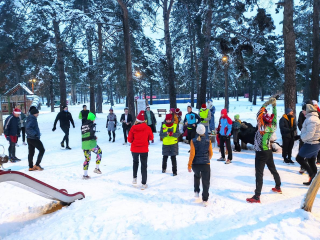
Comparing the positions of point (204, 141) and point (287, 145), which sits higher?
point (204, 141)

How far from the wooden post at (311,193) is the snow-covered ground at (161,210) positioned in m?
0.14

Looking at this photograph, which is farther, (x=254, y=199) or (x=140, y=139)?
(x=140, y=139)

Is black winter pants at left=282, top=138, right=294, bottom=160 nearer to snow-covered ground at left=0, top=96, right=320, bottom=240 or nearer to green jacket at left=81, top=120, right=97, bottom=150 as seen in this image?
snow-covered ground at left=0, top=96, right=320, bottom=240

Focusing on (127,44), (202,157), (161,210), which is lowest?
(161,210)

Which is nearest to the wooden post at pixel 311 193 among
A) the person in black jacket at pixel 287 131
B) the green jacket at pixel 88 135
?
the person in black jacket at pixel 287 131

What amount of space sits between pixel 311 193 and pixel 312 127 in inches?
73.6

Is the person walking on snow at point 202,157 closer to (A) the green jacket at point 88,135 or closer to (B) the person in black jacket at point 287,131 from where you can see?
(A) the green jacket at point 88,135

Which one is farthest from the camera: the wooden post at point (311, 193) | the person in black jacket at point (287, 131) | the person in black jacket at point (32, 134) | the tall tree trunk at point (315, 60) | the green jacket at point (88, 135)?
the tall tree trunk at point (315, 60)

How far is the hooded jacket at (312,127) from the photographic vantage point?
524 centimetres

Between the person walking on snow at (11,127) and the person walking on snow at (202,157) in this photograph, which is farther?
the person walking on snow at (11,127)

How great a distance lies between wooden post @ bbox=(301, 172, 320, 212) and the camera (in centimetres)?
391

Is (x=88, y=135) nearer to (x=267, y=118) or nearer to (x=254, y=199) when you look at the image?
(x=254, y=199)

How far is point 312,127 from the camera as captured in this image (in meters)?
5.24

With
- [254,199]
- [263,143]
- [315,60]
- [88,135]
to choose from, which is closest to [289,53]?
[315,60]
